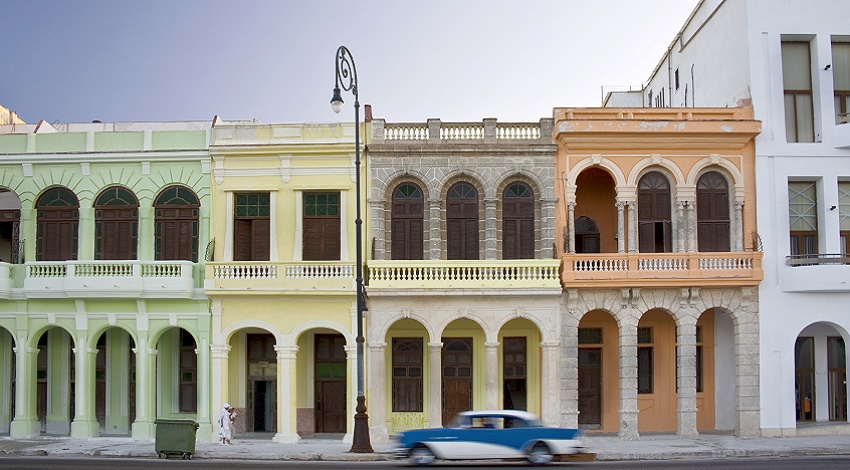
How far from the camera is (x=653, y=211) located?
2975 centimetres

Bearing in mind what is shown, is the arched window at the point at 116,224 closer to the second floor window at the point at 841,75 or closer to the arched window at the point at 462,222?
the arched window at the point at 462,222

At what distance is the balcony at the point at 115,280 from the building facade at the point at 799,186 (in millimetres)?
17254

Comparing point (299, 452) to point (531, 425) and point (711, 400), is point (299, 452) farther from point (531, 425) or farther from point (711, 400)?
point (711, 400)

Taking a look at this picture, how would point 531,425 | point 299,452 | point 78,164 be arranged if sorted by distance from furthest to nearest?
point 78,164 → point 299,452 → point 531,425

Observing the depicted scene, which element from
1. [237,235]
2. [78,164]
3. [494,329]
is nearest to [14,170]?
[78,164]

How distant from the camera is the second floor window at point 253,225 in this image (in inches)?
1193

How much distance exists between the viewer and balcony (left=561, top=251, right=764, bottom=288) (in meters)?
28.7

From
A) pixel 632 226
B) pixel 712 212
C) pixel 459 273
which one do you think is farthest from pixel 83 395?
pixel 712 212

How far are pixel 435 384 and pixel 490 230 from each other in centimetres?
489

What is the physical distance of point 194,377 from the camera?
31.6 metres

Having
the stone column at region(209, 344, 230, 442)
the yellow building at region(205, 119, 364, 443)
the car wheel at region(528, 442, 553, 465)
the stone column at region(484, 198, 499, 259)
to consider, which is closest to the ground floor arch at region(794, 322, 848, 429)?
the stone column at region(484, 198, 499, 259)

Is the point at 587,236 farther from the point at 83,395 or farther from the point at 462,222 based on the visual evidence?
the point at 83,395

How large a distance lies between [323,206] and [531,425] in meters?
11.0

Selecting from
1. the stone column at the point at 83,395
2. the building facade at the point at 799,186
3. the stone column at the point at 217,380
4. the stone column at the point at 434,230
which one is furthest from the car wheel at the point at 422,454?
the stone column at the point at 83,395
